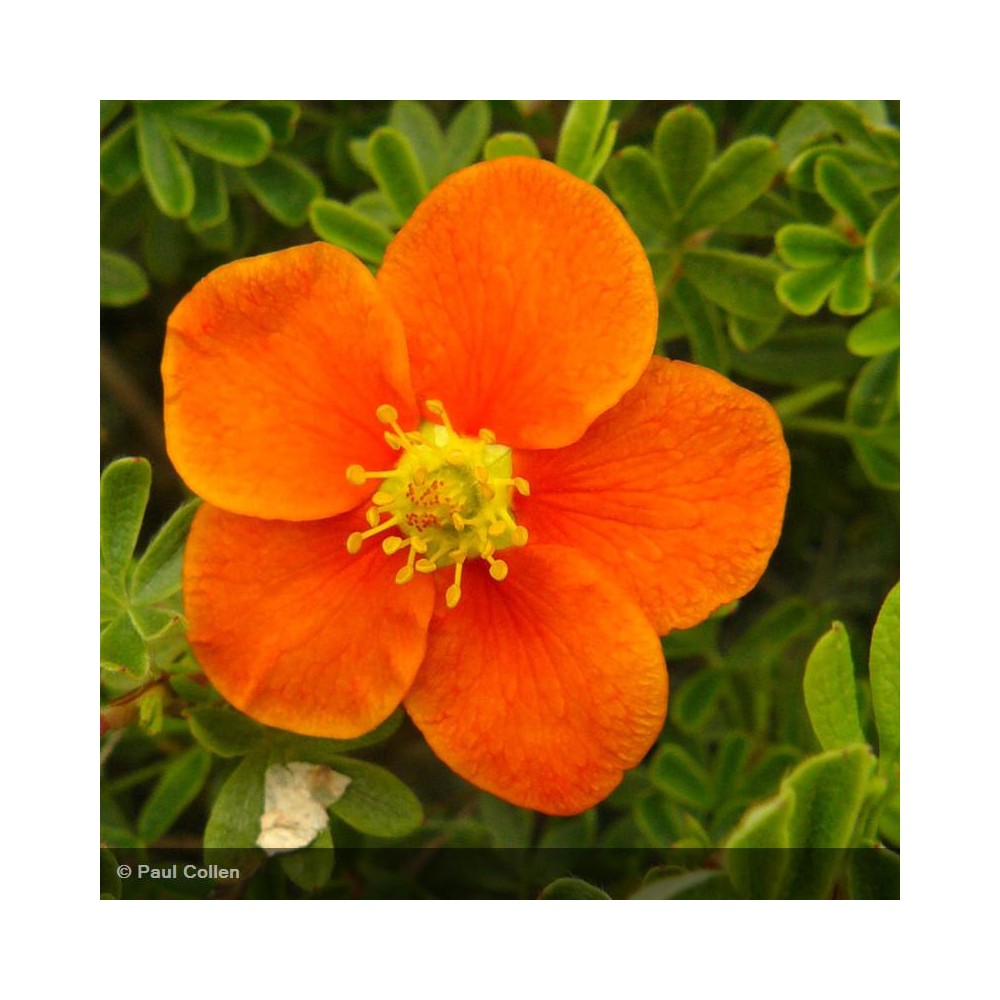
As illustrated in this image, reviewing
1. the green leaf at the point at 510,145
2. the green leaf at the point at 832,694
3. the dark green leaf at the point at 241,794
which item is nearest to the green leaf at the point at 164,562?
the dark green leaf at the point at 241,794

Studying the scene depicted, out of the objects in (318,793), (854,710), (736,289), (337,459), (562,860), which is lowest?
(562,860)

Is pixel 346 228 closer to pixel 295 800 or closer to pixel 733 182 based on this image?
pixel 733 182

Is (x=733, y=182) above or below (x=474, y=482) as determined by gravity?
above

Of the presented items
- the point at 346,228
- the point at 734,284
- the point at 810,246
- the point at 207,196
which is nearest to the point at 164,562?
the point at 346,228

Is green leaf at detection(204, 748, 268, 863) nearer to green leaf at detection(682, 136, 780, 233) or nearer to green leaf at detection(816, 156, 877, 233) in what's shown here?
green leaf at detection(682, 136, 780, 233)

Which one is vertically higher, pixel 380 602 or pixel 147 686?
pixel 380 602

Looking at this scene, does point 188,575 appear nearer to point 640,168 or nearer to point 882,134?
point 640,168
